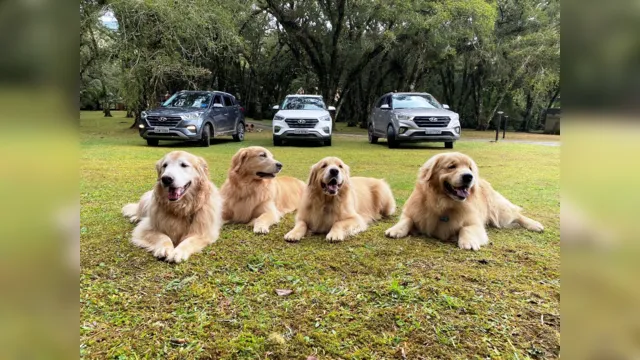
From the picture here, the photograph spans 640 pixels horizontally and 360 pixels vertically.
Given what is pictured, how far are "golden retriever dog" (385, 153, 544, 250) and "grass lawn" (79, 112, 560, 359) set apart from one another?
87 millimetres

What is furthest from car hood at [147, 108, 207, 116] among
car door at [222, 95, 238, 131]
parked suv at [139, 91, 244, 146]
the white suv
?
the white suv

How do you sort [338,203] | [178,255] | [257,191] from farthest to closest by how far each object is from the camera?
[257,191] < [338,203] < [178,255]

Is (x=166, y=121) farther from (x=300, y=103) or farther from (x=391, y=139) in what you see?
(x=391, y=139)

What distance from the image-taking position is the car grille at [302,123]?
2645 millimetres

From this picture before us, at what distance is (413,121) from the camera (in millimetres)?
2545

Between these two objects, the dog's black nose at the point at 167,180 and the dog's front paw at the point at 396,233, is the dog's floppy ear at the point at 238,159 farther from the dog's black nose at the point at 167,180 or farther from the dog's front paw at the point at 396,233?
the dog's front paw at the point at 396,233

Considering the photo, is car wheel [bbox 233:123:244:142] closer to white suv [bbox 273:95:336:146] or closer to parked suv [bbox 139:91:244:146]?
parked suv [bbox 139:91:244:146]

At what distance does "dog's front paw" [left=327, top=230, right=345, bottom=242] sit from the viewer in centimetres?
269

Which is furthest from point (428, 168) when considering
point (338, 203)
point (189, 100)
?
point (189, 100)

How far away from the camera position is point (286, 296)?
1835 millimetres

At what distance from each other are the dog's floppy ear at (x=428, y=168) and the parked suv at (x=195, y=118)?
1.40 meters

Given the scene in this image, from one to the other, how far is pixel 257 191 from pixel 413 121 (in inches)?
58.9
